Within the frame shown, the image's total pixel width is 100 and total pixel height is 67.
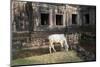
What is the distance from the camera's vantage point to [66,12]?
244 centimetres

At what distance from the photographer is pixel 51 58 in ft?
7.82

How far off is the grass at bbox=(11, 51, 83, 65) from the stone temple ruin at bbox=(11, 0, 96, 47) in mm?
159

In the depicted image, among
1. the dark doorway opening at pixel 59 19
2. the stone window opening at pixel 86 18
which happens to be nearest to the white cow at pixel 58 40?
the dark doorway opening at pixel 59 19

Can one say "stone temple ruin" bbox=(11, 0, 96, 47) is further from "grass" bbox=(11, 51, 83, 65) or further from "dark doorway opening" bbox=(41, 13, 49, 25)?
"grass" bbox=(11, 51, 83, 65)

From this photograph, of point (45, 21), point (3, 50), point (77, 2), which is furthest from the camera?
point (77, 2)

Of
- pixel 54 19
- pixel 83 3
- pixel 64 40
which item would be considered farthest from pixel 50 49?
pixel 83 3

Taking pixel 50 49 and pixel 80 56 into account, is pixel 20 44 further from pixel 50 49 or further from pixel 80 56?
pixel 80 56

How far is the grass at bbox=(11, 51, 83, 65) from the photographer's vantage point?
7.42 feet

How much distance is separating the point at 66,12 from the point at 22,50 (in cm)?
74

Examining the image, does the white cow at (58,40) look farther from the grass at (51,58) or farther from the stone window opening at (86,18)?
the stone window opening at (86,18)

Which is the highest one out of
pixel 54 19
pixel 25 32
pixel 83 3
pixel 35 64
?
pixel 83 3

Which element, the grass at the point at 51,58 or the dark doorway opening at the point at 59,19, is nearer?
the grass at the point at 51,58

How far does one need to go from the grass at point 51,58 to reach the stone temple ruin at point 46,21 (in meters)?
0.16

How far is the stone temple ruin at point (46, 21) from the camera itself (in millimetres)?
2240
